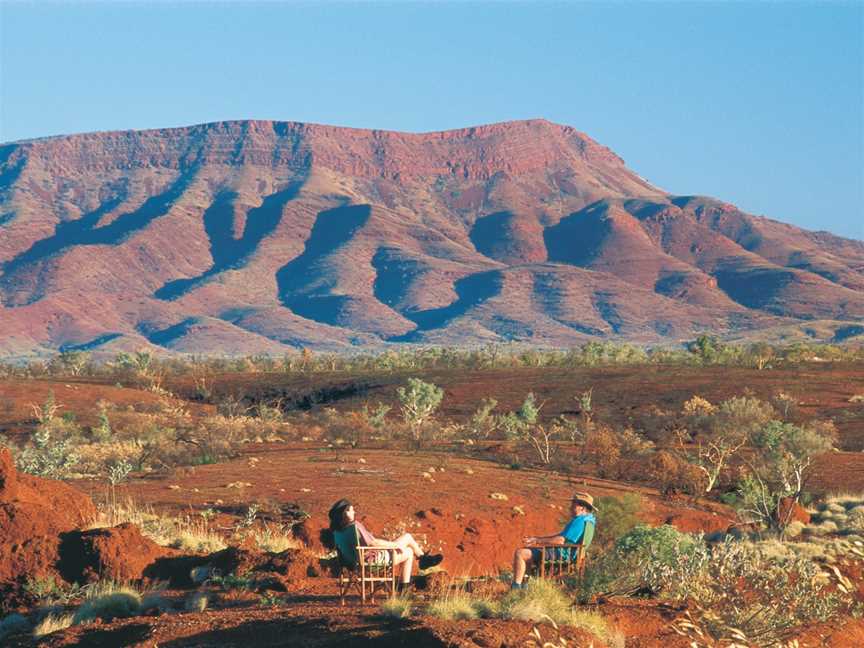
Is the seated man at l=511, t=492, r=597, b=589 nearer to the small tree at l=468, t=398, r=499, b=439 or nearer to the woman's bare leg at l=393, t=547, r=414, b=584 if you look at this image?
the woman's bare leg at l=393, t=547, r=414, b=584

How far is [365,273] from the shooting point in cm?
16500

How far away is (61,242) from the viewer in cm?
17488

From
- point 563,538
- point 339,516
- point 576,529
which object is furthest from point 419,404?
point 339,516

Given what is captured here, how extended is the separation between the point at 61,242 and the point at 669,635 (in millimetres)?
174394

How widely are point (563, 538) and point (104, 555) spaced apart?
4.49 metres

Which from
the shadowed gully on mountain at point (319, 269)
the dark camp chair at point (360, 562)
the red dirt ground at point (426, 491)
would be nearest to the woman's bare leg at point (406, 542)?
the dark camp chair at point (360, 562)

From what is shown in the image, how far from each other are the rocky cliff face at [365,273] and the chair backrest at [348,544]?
127073 mm

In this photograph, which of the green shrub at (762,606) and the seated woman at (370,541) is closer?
the green shrub at (762,606)

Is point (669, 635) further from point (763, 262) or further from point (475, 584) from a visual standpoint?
point (763, 262)

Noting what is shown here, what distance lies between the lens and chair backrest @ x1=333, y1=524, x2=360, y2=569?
11.1m

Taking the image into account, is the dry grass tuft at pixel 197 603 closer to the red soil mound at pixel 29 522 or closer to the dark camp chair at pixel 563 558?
the red soil mound at pixel 29 522

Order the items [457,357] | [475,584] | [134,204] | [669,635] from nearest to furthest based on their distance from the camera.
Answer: [669,635] < [475,584] < [457,357] < [134,204]

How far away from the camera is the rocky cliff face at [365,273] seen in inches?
5748

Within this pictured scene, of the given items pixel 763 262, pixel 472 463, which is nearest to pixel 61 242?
pixel 763 262
